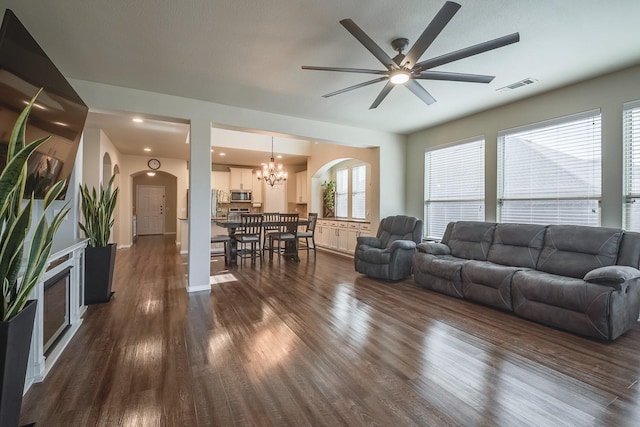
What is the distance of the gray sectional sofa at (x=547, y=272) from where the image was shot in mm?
2447

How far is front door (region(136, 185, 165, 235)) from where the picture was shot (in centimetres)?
1090

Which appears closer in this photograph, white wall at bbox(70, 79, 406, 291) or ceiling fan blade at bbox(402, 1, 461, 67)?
ceiling fan blade at bbox(402, 1, 461, 67)

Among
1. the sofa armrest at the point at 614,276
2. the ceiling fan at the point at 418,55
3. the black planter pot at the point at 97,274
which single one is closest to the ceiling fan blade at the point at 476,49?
the ceiling fan at the point at 418,55

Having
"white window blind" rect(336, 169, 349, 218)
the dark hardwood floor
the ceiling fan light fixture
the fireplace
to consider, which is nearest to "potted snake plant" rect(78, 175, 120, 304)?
the dark hardwood floor

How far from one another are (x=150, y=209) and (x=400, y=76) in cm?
1139

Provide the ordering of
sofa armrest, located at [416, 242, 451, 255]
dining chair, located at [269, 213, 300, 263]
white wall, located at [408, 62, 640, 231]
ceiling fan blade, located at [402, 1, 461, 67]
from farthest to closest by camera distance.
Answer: dining chair, located at [269, 213, 300, 263] → sofa armrest, located at [416, 242, 451, 255] → white wall, located at [408, 62, 640, 231] → ceiling fan blade, located at [402, 1, 461, 67]

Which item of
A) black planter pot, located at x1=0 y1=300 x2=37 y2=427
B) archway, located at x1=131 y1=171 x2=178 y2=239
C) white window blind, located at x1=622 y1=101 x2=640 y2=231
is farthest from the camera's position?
archway, located at x1=131 y1=171 x2=178 y2=239

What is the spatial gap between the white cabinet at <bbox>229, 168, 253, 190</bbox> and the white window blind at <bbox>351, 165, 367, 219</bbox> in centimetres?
365

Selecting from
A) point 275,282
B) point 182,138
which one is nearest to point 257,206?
point 182,138

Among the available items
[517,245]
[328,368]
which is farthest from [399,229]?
[328,368]

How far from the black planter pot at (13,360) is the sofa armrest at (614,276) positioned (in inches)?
155

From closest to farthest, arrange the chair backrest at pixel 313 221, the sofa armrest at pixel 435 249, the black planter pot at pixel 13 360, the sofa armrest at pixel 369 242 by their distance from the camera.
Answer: the black planter pot at pixel 13 360 → the sofa armrest at pixel 435 249 → the sofa armrest at pixel 369 242 → the chair backrest at pixel 313 221

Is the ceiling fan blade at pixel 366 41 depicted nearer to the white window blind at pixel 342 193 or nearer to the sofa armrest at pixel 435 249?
the sofa armrest at pixel 435 249

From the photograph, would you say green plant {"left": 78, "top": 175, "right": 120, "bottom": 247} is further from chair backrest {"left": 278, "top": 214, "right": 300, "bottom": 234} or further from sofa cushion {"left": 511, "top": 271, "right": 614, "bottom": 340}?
sofa cushion {"left": 511, "top": 271, "right": 614, "bottom": 340}
